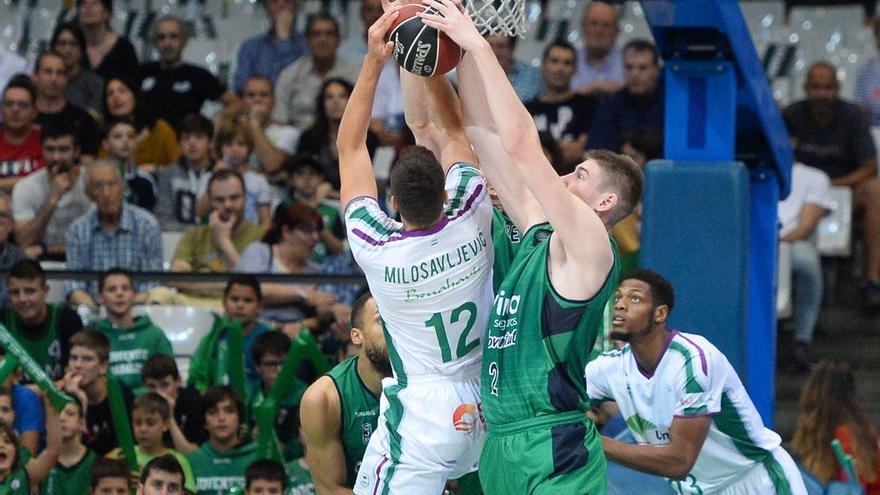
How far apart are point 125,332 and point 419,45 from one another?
4854 mm

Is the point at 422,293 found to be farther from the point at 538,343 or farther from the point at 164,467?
the point at 164,467

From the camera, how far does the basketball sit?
5.45 meters

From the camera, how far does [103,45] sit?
42.7 feet

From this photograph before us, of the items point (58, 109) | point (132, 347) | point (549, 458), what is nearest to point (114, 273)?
point (132, 347)

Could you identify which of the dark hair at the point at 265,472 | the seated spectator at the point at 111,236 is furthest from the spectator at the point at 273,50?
the dark hair at the point at 265,472

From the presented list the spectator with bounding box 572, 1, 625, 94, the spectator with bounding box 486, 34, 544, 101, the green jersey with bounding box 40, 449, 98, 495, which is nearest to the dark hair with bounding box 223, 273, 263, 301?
the green jersey with bounding box 40, 449, 98, 495

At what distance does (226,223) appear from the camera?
427 inches

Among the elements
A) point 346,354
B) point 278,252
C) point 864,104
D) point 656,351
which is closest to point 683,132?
point 656,351

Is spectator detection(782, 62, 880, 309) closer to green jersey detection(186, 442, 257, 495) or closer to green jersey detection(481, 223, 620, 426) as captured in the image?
green jersey detection(186, 442, 257, 495)

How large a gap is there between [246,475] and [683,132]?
304 centimetres

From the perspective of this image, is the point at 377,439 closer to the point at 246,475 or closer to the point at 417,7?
the point at 417,7

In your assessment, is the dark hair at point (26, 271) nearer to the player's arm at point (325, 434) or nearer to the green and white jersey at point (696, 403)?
the player's arm at point (325, 434)

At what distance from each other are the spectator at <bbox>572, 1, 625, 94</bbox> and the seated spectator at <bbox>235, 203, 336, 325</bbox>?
9.76 ft

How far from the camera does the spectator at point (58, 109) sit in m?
11.8
